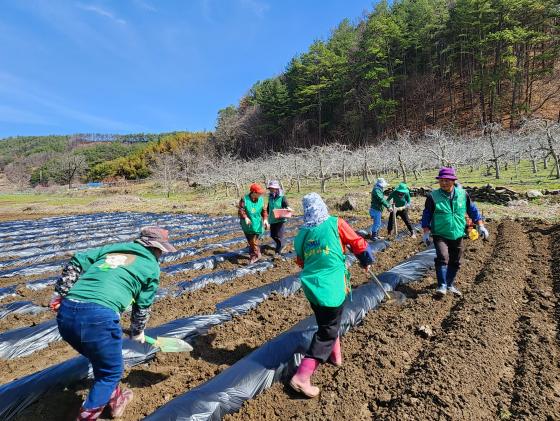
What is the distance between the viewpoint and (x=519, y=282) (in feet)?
15.3

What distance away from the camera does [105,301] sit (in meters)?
2.07

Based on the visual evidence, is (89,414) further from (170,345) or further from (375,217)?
(375,217)

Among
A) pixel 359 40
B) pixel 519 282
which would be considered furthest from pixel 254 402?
pixel 359 40

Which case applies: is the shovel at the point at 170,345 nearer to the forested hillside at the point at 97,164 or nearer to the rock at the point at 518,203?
the rock at the point at 518,203

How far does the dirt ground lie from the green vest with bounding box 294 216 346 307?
2.44ft

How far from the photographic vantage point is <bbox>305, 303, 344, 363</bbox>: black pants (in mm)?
2562

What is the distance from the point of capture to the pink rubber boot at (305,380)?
2.48 metres

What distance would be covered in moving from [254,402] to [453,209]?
315cm

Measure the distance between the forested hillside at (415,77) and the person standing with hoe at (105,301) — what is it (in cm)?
3622

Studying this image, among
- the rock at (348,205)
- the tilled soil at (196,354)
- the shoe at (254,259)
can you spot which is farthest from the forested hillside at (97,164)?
the tilled soil at (196,354)

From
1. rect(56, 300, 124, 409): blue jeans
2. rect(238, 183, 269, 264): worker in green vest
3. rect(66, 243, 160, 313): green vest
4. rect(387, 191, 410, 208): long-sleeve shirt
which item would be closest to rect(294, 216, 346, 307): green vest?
rect(66, 243, 160, 313): green vest

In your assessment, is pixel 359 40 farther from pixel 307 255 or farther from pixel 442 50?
pixel 307 255

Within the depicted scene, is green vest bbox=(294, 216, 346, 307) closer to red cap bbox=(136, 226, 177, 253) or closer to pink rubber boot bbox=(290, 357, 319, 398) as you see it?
pink rubber boot bbox=(290, 357, 319, 398)

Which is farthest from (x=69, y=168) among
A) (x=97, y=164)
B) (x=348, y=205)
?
(x=348, y=205)
